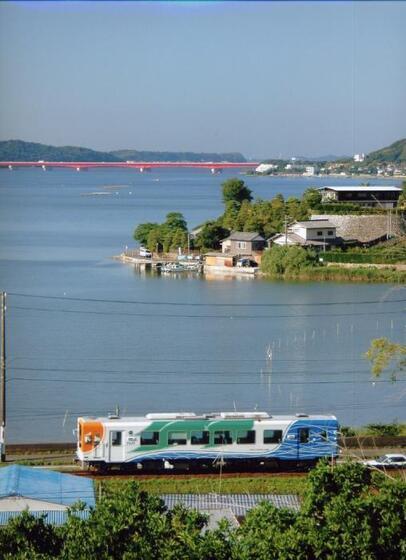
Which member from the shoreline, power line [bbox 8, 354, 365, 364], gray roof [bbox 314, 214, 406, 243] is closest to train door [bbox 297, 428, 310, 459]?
power line [bbox 8, 354, 365, 364]

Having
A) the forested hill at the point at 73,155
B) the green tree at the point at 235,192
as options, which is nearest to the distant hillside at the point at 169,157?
the forested hill at the point at 73,155

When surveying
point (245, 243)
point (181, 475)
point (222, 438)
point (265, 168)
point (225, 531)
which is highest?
point (265, 168)

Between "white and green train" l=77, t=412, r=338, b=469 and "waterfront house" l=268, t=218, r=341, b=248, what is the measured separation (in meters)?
6.34

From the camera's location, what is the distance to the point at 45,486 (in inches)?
121

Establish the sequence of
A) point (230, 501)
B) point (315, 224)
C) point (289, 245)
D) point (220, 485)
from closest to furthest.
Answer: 1. point (230, 501)
2. point (220, 485)
3. point (289, 245)
4. point (315, 224)

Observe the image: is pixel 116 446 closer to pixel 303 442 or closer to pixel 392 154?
pixel 303 442

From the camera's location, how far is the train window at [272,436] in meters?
3.76

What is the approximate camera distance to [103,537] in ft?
7.16

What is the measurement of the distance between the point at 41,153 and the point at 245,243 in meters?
18.2

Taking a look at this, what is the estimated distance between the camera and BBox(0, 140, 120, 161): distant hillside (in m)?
24.3

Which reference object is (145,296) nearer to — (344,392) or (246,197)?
(344,392)

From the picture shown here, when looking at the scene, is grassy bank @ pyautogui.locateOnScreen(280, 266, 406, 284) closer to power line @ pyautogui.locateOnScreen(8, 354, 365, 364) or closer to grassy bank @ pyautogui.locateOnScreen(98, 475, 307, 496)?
power line @ pyautogui.locateOnScreen(8, 354, 365, 364)

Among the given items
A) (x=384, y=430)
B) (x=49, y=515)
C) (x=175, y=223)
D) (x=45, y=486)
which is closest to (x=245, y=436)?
(x=384, y=430)

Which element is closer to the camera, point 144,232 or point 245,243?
point 245,243
